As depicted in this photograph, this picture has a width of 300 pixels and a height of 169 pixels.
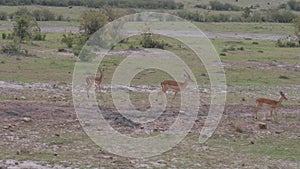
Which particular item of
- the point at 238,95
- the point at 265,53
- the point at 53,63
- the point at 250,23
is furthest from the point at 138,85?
the point at 250,23

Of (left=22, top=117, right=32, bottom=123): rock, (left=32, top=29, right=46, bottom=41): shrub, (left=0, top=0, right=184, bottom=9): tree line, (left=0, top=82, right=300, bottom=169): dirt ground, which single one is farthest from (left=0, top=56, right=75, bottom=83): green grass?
(left=0, top=0, right=184, bottom=9): tree line

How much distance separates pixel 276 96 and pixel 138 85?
4397 mm

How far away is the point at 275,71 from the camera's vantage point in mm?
26234

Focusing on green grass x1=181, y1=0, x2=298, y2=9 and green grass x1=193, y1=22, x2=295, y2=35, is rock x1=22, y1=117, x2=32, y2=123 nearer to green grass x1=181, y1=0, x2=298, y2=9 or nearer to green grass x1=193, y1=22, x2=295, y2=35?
green grass x1=193, y1=22, x2=295, y2=35

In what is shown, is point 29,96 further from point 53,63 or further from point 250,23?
point 250,23

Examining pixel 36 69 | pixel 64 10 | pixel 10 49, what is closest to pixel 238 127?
pixel 36 69

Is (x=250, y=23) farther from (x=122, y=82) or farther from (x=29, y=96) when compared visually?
(x=29, y=96)

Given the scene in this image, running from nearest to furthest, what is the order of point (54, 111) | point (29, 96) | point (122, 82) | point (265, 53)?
1. point (54, 111)
2. point (29, 96)
3. point (122, 82)
4. point (265, 53)

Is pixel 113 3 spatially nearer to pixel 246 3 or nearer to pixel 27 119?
pixel 246 3

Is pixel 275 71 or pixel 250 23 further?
pixel 250 23

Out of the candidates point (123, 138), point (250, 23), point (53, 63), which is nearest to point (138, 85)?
point (53, 63)

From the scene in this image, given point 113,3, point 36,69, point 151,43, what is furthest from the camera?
point 113,3

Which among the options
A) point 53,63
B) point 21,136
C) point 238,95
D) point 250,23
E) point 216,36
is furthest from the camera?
point 250,23

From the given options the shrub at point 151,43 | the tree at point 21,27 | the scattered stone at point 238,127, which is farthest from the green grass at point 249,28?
the scattered stone at point 238,127
